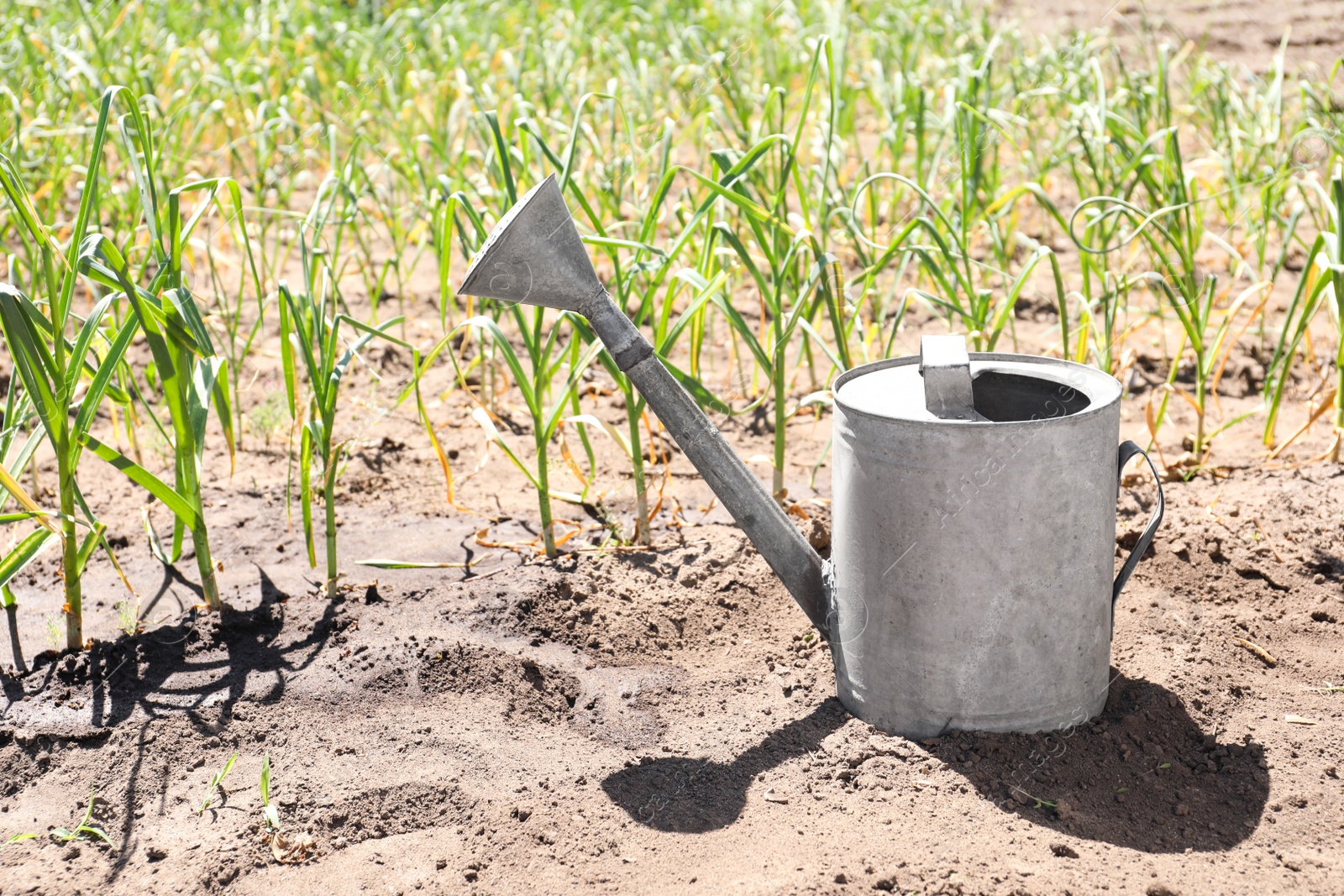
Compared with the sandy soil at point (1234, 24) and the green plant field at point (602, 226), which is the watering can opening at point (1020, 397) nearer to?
the green plant field at point (602, 226)

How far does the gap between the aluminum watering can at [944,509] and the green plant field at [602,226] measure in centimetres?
45

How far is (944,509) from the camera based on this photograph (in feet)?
4.80

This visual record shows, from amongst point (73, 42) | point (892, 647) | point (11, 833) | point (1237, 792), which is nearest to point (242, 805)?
point (11, 833)

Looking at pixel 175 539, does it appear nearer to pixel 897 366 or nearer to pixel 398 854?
pixel 398 854

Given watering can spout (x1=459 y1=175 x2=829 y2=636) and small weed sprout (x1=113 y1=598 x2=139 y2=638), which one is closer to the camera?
watering can spout (x1=459 y1=175 x2=829 y2=636)

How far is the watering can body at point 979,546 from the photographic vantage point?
1.44m

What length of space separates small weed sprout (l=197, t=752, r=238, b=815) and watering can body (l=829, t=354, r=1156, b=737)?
89 centimetres

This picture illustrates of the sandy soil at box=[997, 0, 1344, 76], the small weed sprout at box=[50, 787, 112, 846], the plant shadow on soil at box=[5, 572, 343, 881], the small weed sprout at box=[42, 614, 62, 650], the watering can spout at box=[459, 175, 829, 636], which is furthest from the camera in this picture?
the sandy soil at box=[997, 0, 1344, 76]

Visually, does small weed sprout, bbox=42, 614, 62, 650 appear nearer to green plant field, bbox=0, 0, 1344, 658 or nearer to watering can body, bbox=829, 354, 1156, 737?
green plant field, bbox=0, 0, 1344, 658

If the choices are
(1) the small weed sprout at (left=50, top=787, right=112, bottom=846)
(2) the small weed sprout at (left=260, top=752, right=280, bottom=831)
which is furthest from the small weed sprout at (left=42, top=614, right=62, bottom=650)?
(2) the small weed sprout at (left=260, top=752, right=280, bottom=831)

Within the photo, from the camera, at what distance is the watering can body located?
4.73 ft

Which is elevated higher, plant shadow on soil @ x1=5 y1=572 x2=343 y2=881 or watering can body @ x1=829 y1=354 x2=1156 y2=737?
watering can body @ x1=829 y1=354 x2=1156 y2=737

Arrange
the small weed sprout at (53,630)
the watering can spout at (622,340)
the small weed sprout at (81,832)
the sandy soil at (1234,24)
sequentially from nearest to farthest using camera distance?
the watering can spout at (622,340) < the small weed sprout at (81,832) < the small weed sprout at (53,630) < the sandy soil at (1234,24)

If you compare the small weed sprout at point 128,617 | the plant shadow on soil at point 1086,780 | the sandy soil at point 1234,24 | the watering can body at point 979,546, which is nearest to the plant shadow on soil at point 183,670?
the small weed sprout at point 128,617
